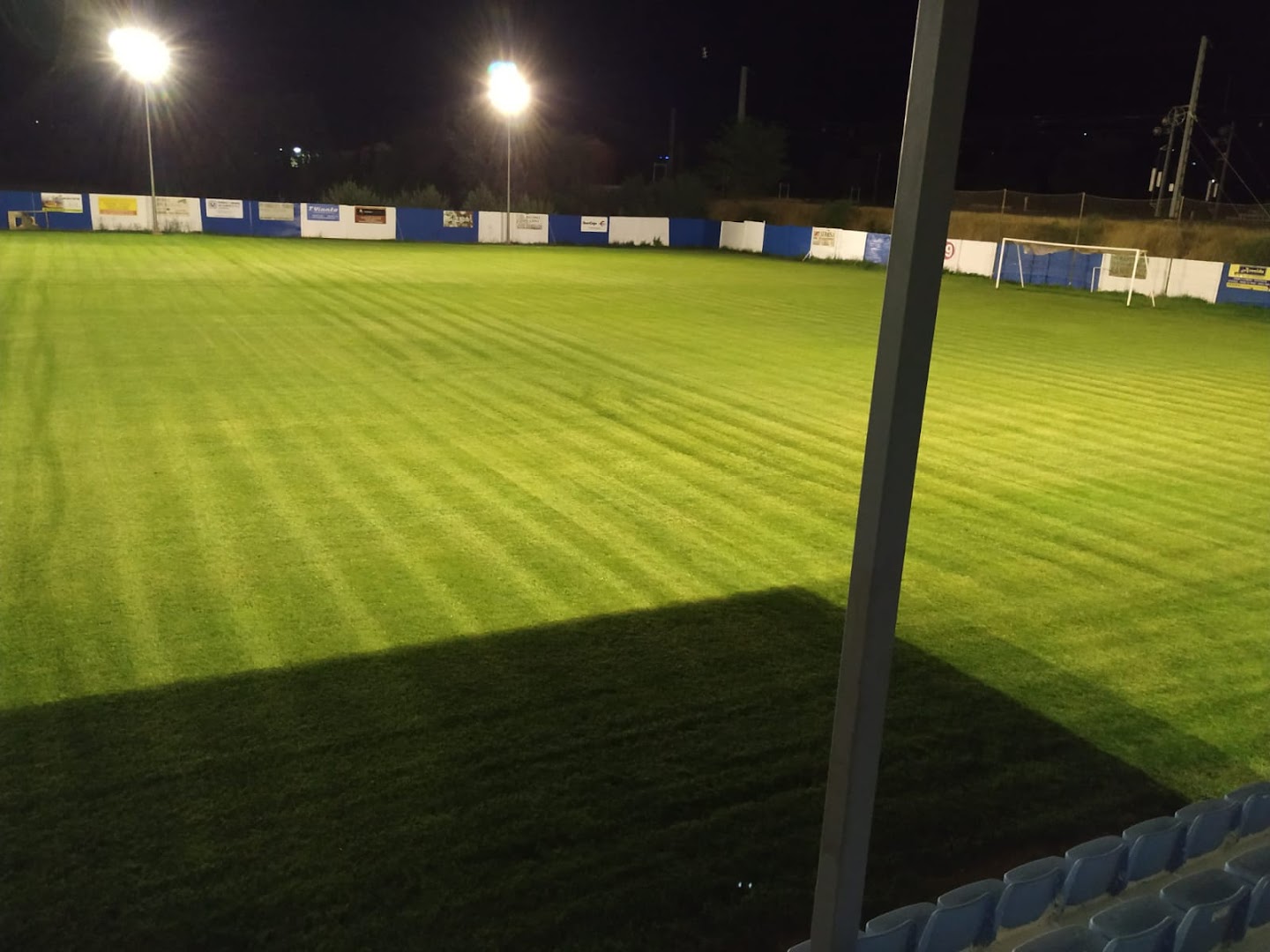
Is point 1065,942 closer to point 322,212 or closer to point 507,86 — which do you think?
point 322,212

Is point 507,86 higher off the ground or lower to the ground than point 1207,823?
higher

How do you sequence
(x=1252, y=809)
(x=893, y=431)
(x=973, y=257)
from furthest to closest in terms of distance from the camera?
(x=973, y=257) < (x=1252, y=809) < (x=893, y=431)

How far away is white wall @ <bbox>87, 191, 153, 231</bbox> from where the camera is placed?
3688cm

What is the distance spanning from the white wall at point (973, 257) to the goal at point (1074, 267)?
656 millimetres

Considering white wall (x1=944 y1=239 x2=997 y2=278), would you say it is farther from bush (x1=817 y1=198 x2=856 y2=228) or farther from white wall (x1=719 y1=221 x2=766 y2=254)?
bush (x1=817 y1=198 x2=856 y2=228)

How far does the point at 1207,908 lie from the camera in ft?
9.25

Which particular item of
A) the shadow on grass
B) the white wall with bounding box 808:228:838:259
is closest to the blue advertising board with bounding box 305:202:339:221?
the white wall with bounding box 808:228:838:259

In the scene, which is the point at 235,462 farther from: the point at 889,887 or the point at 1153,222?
the point at 1153,222

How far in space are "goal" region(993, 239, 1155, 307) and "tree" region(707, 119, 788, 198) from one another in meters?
28.1

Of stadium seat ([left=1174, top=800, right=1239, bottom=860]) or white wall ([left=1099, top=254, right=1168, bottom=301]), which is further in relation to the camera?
white wall ([left=1099, top=254, right=1168, bottom=301])

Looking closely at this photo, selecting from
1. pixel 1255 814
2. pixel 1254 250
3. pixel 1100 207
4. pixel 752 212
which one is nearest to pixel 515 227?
Answer: pixel 752 212

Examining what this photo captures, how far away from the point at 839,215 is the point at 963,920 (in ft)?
153

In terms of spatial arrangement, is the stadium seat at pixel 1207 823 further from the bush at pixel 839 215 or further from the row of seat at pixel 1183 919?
the bush at pixel 839 215

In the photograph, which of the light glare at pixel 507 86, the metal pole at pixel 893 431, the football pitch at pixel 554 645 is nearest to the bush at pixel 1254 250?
the football pitch at pixel 554 645
